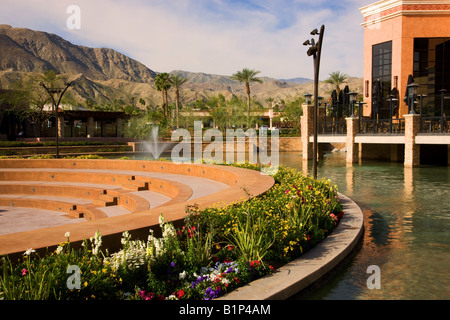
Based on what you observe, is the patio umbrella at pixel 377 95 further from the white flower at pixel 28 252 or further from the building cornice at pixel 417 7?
the white flower at pixel 28 252

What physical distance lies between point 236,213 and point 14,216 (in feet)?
36.1

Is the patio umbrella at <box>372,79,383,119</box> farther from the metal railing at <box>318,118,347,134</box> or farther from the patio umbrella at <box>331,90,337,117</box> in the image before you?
the patio umbrella at <box>331,90,337,117</box>

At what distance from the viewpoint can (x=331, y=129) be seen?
3756 cm

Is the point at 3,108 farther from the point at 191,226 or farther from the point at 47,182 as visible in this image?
the point at 191,226

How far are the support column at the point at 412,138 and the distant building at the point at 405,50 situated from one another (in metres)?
7.34

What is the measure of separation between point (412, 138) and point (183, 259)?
26065 millimetres

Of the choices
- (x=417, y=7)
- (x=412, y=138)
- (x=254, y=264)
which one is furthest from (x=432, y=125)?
(x=254, y=264)

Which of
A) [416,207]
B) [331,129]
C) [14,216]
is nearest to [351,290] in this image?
[416,207]

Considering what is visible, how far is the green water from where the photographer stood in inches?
239

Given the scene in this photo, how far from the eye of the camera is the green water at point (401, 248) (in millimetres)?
6062

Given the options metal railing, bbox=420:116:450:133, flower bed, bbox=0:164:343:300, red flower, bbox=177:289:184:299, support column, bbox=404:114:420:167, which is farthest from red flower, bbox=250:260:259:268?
metal railing, bbox=420:116:450:133

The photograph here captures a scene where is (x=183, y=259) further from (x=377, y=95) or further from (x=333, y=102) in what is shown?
(x=333, y=102)

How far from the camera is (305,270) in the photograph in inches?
239
